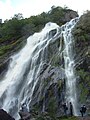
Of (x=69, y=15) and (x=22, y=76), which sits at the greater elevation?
(x=69, y=15)

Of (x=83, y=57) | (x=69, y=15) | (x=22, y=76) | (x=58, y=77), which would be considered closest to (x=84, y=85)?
(x=58, y=77)

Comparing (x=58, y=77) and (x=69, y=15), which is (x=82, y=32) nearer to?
(x=58, y=77)

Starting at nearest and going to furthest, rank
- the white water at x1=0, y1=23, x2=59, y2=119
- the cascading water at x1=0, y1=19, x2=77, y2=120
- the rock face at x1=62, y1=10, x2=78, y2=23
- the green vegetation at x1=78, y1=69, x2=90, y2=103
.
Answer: the green vegetation at x1=78, y1=69, x2=90, y2=103 < the cascading water at x1=0, y1=19, x2=77, y2=120 < the white water at x1=0, y1=23, x2=59, y2=119 < the rock face at x1=62, y1=10, x2=78, y2=23

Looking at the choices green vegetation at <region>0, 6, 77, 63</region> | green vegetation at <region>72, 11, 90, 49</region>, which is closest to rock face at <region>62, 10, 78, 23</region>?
green vegetation at <region>0, 6, 77, 63</region>

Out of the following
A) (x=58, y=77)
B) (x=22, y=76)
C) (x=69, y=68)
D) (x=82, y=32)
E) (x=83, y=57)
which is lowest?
(x=22, y=76)

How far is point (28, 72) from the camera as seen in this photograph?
48.7 m

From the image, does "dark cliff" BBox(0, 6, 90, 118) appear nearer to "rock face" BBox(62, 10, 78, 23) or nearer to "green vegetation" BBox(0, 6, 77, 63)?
"green vegetation" BBox(0, 6, 77, 63)

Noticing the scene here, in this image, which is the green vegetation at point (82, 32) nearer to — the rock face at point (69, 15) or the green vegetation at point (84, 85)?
the green vegetation at point (84, 85)

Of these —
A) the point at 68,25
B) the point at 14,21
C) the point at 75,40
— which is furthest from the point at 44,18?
the point at 75,40

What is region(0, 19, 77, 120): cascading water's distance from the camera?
43.7 metres

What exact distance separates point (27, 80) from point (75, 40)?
8.87 meters

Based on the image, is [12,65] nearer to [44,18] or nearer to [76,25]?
[76,25]

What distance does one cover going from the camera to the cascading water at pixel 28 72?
4366 centimetres

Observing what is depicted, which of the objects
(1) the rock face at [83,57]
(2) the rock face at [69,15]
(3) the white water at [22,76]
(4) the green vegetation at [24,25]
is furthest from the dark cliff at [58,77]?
(2) the rock face at [69,15]
